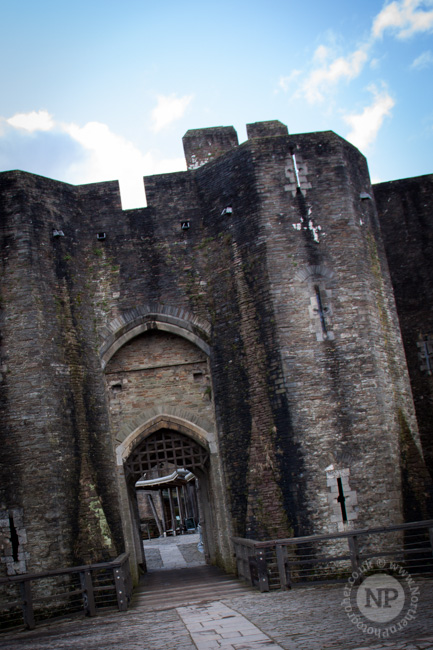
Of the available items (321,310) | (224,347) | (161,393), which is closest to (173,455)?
(161,393)

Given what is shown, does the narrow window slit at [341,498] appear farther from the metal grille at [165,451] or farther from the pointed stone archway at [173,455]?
the metal grille at [165,451]

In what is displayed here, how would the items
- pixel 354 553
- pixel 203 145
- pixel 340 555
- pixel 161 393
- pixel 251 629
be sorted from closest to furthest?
pixel 251 629, pixel 354 553, pixel 340 555, pixel 161 393, pixel 203 145

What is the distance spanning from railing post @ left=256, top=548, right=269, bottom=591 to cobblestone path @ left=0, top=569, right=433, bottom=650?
0.14 metres

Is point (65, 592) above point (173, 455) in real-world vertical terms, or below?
below

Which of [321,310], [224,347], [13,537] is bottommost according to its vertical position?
[13,537]

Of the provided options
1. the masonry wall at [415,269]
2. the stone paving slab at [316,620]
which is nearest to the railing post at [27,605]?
the stone paving slab at [316,620]

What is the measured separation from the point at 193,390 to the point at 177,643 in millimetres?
7135

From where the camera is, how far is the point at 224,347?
40.8 feet

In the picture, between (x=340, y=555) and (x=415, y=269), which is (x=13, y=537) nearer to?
(x=340, y=555)

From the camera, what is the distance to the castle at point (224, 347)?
10969 mm

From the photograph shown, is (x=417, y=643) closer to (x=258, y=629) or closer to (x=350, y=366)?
(x=258, y=629)
